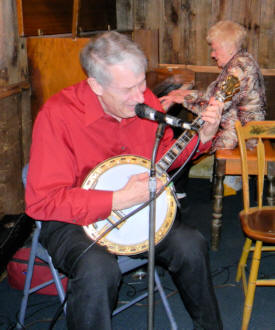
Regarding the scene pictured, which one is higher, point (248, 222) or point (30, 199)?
point (30, 199)

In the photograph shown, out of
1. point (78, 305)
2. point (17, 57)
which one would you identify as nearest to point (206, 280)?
point (78, 305)

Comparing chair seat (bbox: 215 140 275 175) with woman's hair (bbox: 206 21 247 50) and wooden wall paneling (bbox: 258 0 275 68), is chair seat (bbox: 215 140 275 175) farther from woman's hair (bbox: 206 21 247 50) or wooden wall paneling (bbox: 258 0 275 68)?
wooden wall paneling (bbox: 258 0 275 68)

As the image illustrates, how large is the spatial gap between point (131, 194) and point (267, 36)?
2859 millimetres

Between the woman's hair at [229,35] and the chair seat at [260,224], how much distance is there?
4.42 feet

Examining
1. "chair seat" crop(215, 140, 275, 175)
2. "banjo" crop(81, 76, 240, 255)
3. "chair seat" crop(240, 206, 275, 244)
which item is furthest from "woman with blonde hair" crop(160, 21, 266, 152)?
"banjo" crop(81, 76, 240, 255)

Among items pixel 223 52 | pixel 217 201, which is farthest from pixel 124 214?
pixel 223 52

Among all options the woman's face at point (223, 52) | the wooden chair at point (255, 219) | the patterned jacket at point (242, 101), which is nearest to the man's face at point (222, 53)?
the woman's face at point (223, 52)

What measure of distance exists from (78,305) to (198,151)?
2.68 ft

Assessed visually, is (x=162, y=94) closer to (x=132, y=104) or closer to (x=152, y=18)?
(x=152, y=18)

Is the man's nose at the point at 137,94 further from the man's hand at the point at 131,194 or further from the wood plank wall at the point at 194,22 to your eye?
the wood plank wall at the point at 194,22

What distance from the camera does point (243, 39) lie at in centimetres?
294

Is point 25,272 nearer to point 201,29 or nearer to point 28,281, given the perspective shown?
point 28,281

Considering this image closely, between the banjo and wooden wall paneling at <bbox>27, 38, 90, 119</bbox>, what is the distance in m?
1.04

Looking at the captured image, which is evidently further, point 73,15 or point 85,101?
point 73,15
